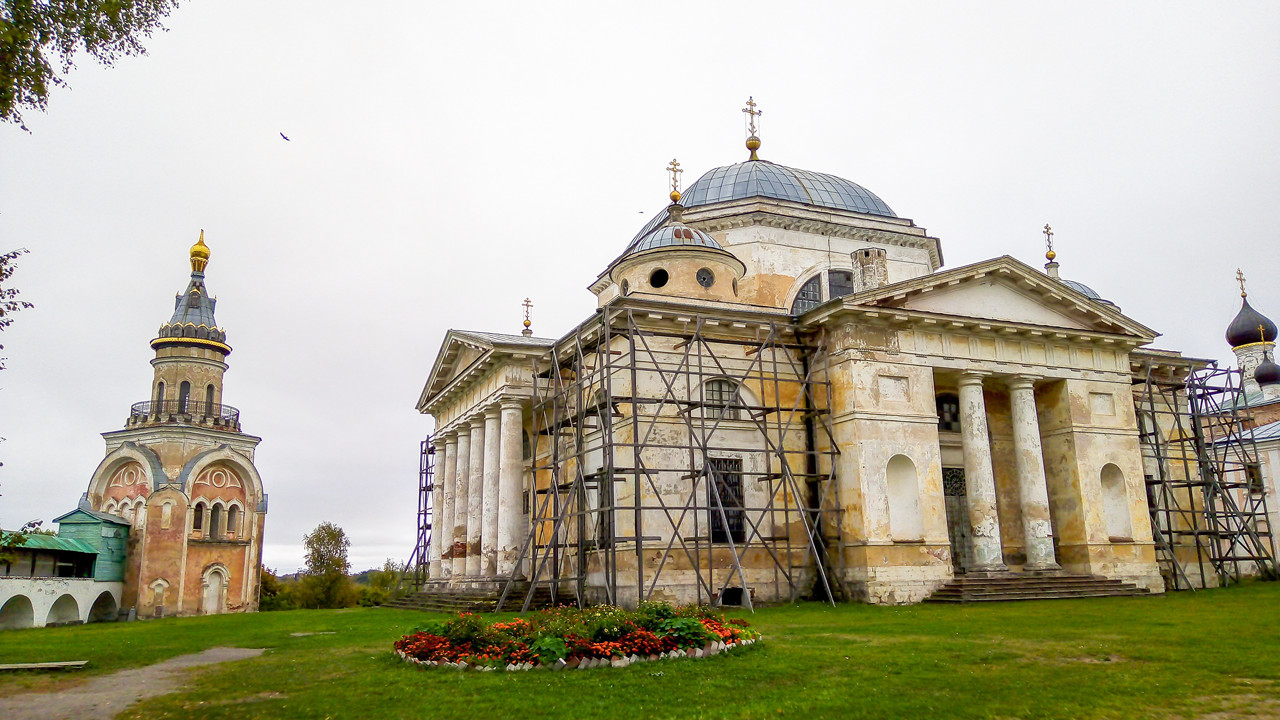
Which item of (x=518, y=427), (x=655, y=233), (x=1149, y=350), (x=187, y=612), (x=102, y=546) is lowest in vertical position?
(x=187, y=612)

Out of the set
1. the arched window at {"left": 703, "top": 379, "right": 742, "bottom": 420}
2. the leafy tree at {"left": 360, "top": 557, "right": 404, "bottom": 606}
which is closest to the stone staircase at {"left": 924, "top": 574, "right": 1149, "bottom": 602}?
the arched window at {"left": 703, "top": 379, "right": 742, "bottom": 420}

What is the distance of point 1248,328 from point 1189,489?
28.9 metres

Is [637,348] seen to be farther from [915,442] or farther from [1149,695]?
[1149,695]

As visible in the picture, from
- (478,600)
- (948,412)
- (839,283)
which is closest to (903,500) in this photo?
(948,412)

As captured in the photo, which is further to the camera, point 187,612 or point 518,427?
point 187,612

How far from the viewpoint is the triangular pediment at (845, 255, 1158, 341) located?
22562 millimetres

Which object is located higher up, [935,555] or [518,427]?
[518,427]

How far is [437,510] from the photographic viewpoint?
102 feet

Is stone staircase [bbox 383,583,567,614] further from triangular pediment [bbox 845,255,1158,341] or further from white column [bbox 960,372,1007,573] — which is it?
triangular pediment [bbox 845,255,1158,341]

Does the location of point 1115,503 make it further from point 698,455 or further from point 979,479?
point 698,455

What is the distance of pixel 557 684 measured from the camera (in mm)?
9445

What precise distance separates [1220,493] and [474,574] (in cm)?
2161

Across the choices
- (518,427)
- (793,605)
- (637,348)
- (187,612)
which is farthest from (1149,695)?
(187,612)

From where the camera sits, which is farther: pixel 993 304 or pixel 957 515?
pixel 957 515
